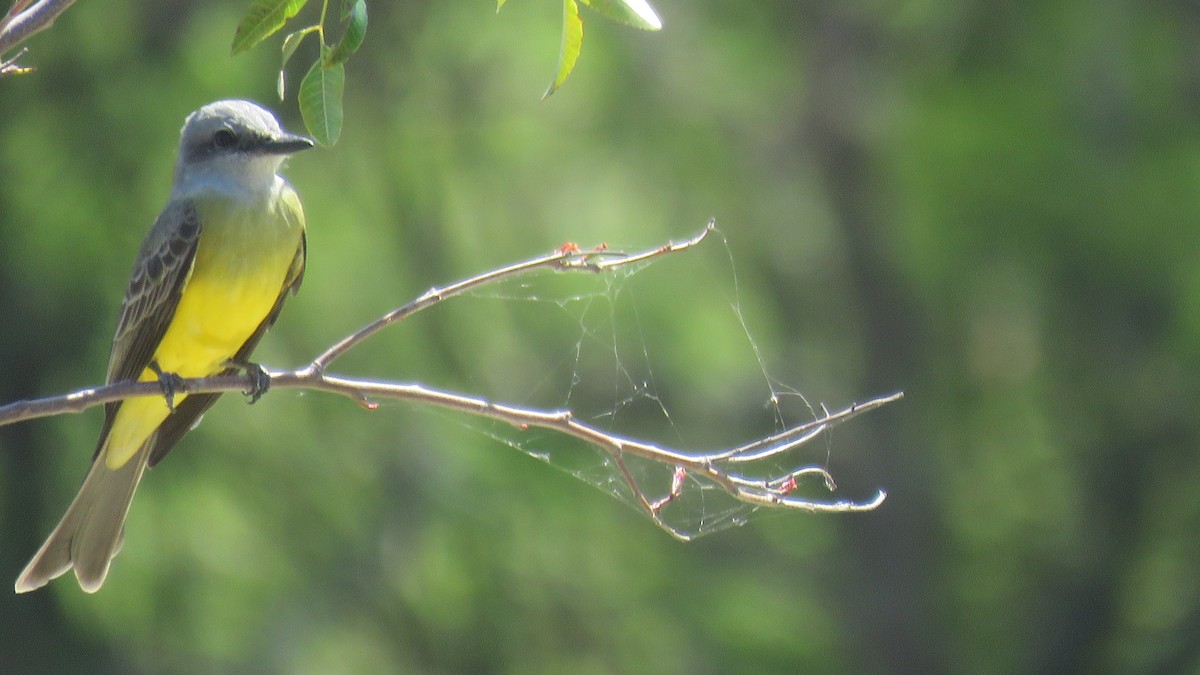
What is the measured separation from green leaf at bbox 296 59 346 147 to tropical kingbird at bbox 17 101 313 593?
5.31ft

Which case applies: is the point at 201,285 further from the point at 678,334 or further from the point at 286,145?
the point at 678,334

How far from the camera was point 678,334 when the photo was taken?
7.32m

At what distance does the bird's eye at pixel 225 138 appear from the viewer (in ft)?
13.1

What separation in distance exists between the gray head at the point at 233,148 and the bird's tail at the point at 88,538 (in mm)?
838

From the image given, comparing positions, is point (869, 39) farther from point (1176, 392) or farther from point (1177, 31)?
point (1176, 392)

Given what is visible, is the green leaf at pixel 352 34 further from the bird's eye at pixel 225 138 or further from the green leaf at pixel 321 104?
the bird's eye at pixel 225 138

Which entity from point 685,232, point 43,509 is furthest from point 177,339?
point 685,232

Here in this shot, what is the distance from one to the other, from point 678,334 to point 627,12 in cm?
536

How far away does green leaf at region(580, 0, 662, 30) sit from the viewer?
1989mm

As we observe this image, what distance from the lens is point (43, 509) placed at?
20.6 feet

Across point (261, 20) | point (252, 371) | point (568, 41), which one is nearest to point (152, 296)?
point (252, 371)

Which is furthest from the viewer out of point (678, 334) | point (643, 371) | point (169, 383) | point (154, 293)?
point (678, 334)

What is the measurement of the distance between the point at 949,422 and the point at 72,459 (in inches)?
176

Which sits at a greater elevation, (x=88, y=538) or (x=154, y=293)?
(x=154, y=293)
